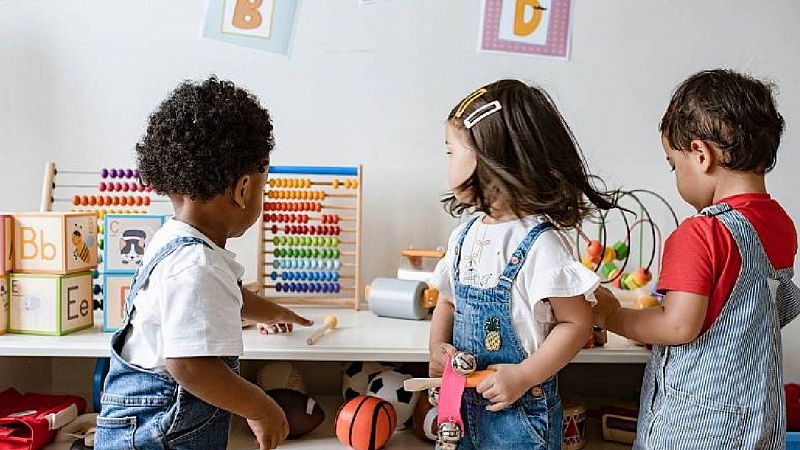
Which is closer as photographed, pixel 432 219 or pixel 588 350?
pixel 588 350

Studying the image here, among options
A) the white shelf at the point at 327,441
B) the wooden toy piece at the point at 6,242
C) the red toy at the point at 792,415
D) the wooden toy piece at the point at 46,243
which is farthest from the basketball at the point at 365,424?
the red toy at the point at 792,415

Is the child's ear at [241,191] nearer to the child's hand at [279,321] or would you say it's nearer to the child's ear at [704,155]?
the child's hand at [279,321]

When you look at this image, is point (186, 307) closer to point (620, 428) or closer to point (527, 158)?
point (527, 158)

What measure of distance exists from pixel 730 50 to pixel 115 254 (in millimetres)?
1573

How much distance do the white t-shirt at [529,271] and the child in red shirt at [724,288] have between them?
158mm

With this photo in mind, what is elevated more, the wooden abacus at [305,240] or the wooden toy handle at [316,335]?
the wooden abacus at [305,240]

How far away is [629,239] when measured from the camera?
80.0 inches

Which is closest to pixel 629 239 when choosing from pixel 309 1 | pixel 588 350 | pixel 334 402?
pixel 588 350

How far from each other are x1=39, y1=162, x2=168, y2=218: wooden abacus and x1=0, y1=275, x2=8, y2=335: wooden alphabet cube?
0.90 ft

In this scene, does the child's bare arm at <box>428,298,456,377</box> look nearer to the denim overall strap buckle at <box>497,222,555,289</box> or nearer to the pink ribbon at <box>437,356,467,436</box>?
the pink ribbon at <box>437,356,467,436</box>

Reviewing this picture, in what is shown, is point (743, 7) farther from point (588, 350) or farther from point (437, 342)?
point (437, 342)

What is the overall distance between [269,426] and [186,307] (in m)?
0.24

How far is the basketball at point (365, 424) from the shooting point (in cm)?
162

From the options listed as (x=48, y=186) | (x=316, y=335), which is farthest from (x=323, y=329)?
(x=48, y=186)
